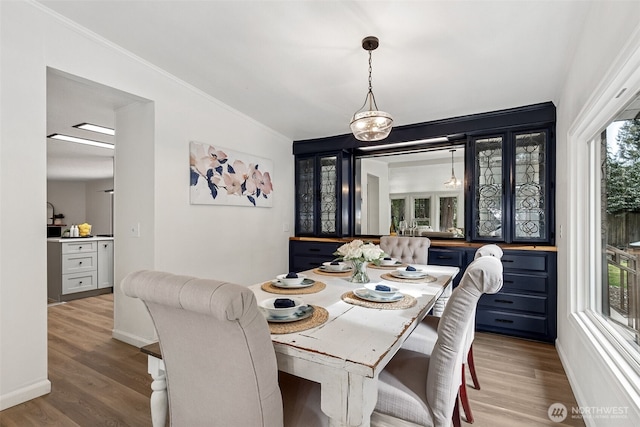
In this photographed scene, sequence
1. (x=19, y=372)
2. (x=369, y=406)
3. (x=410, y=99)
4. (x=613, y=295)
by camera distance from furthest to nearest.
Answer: (x=410, y=99), (x=19, y=372), (x=613, y=295), (x=369, y=406)

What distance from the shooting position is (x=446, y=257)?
→ 134 inches

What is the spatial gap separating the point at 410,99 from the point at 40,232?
3.17 metres

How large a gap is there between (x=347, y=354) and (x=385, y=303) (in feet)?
1.98

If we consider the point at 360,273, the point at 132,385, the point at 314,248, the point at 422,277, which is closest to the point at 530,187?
the point at 422,277

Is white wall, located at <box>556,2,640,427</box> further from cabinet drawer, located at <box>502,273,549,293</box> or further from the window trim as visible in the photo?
cabinet drawer, located at <box>502,273,549,293</box>

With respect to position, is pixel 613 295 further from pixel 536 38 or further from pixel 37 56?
pixel 37 56

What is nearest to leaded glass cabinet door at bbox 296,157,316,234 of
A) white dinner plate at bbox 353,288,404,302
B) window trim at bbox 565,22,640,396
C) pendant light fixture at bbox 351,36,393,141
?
pendant light fixture at bbox 351,36,393,141

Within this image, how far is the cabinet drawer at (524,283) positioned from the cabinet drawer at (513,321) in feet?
0.82

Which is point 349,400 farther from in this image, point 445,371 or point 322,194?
point 322,194

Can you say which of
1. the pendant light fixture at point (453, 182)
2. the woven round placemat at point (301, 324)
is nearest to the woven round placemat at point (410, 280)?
the woven round placemat at point (301, 324)

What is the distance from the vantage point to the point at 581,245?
220cm

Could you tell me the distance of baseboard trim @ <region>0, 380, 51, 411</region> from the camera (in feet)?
6.37

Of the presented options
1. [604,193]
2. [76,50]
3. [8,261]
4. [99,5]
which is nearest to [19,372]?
[8,261]

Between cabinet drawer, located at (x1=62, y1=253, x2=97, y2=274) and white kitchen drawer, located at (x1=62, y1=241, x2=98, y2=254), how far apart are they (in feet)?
0.18
